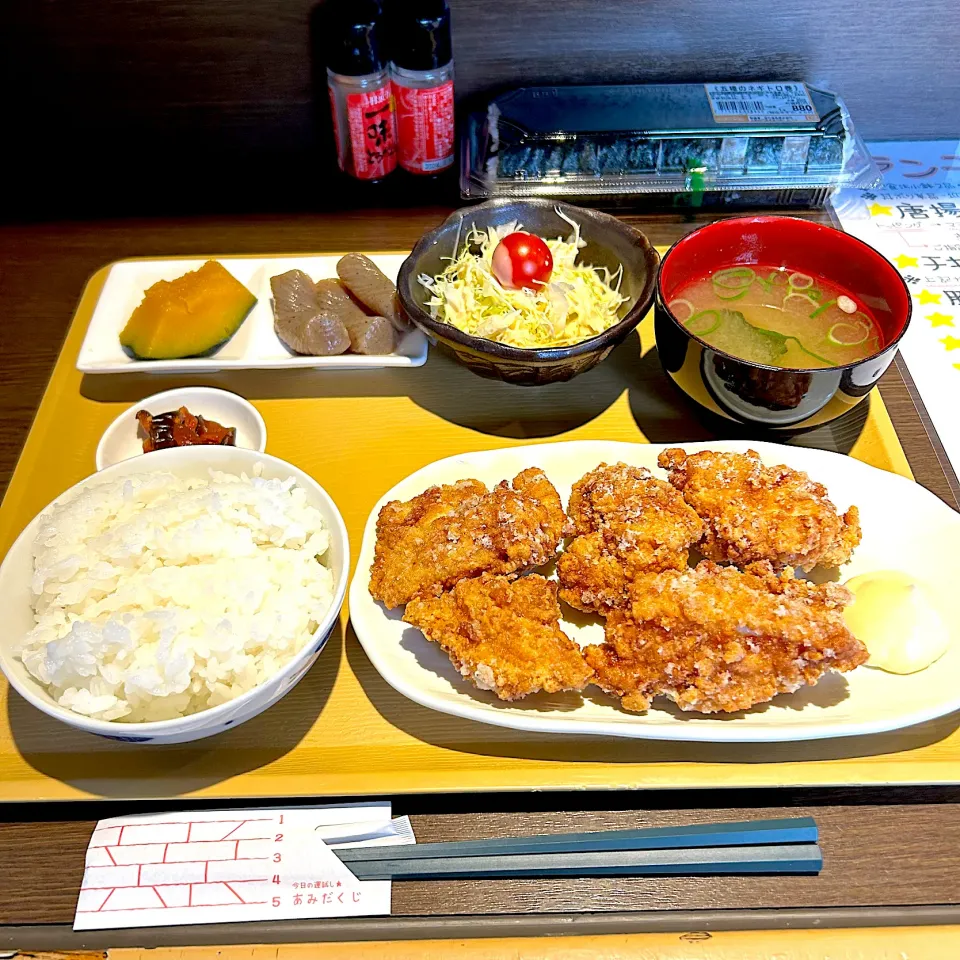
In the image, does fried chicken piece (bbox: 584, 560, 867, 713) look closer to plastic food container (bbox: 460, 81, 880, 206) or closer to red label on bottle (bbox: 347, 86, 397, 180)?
plastic food container (bbox: 460, 81, 880, 206)

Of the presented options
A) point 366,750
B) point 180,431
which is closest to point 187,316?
point 180,431

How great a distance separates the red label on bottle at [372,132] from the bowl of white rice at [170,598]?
5.64ft

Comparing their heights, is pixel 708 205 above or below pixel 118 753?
above

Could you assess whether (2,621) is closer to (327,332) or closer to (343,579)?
(343,579)

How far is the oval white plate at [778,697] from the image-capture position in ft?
5.53

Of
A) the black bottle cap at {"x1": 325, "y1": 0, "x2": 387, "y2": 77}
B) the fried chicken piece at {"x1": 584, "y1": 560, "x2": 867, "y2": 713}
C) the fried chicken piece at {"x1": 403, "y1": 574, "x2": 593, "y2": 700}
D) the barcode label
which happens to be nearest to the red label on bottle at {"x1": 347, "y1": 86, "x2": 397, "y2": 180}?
the black bottle cap at {"x1": 325, "y1": 0, "x2": 387, "y2": 77}

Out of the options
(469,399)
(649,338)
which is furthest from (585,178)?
(469,399)

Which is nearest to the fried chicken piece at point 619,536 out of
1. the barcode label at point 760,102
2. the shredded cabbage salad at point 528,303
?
the shredded cabbage salad at point 528,303

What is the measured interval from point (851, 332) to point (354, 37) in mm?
2003

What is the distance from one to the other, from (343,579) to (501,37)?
2.49m

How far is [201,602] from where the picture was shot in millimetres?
1749

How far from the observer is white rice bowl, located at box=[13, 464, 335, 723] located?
1.63 metres

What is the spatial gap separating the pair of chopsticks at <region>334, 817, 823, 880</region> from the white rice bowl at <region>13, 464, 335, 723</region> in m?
0.49

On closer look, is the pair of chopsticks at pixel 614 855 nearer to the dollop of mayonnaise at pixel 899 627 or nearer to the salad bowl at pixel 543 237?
the dollop of mayonnaise at pixel 899 627
